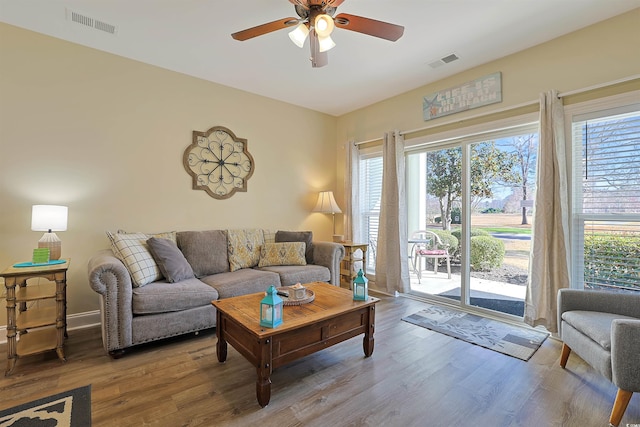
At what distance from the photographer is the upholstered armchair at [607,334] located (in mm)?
1520

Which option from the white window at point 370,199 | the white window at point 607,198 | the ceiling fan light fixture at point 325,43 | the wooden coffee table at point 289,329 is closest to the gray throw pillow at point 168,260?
the wooden coffee table at point 289,329

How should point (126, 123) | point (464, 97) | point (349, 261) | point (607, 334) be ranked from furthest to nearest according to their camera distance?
1. point (349, 261)
2. point (464, 97)
3. point (126, 123)
4. point (607, 334)

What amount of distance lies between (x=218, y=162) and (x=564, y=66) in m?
3.78

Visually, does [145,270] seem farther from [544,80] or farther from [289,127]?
[544,80]

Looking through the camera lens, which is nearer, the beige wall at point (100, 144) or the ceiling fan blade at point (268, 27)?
the ceiling fan blade at point (268, 27)

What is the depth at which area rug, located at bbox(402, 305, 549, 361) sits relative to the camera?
2.45m

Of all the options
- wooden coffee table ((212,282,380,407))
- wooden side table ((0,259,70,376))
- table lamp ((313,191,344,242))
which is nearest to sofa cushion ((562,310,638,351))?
wooden coffee table ((212,282,380,407))

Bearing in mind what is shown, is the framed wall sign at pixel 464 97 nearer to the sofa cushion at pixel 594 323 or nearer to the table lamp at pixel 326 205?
the table lamp at pixel 326 205

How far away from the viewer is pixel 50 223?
7.87 ft

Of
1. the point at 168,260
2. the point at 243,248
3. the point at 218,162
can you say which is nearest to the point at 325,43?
the point at 218,162

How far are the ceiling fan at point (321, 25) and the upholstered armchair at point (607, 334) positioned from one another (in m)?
2.22

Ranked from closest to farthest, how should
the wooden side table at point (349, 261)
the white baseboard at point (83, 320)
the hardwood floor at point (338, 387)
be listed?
the hardwood floor at point (338, 387) → the white baseboard at point (83, 320) → the wooden side table at point (349, 261)

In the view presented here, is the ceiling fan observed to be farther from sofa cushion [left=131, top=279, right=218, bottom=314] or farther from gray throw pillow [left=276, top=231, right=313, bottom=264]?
gray throw pillow [left=276, top=231, right=313, bottom=264]

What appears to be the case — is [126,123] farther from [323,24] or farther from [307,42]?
[323,24]
